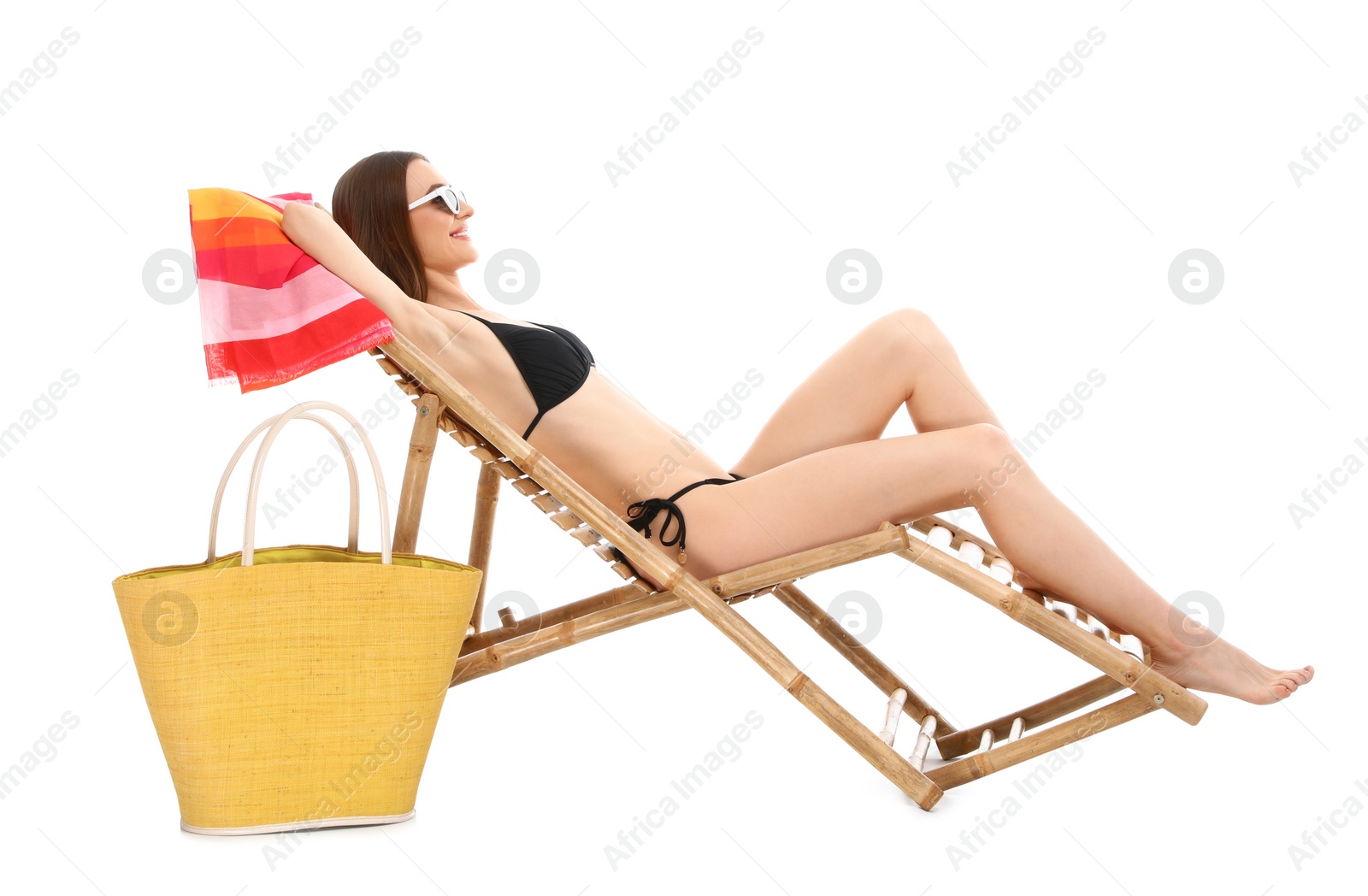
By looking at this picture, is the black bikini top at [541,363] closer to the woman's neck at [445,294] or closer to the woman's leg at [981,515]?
the woman's neck at [445,294]

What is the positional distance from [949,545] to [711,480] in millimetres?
564

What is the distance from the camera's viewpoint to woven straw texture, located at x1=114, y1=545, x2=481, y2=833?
1.99m

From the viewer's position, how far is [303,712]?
2.03 meters

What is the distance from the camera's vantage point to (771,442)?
2820 millimetres

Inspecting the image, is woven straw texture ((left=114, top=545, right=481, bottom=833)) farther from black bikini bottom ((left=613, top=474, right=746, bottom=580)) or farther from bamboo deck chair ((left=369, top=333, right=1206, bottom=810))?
black bikini bottom ((left=613, top=474, right=746, bottom=580))

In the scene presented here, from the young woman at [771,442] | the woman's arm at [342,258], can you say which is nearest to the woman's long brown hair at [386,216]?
the young woman at [771,442]

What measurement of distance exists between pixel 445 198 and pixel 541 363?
51 cm

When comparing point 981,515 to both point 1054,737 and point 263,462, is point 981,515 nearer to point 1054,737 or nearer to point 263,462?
point 1054,737

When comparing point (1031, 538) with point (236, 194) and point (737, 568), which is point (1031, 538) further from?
point (236, 194)

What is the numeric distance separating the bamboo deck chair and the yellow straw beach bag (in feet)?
0.98

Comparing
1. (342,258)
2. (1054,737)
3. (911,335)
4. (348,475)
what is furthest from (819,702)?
(342,258)

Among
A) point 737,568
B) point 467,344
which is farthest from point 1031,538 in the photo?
point 467,344

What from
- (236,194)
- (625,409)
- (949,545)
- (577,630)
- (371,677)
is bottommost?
(371,677)

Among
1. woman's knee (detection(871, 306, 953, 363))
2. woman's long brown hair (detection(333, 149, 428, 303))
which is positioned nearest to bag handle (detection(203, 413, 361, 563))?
woman's long brown hair (detection(333, 149, 428, 303))
